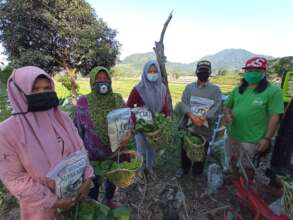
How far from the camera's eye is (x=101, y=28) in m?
13.2

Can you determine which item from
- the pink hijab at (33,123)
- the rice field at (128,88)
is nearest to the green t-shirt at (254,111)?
the pink hijab at (33,123)

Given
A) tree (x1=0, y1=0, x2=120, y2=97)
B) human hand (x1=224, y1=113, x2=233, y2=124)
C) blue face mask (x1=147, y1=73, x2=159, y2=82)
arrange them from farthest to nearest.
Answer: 1. tree (x1=0, y1=0, x2=120, y2=97)
2. blue face mask (x1=147, y1=73, x2=159, y2=82)
3. human hand (x1=224, y1=113, x2=233, y2=124)

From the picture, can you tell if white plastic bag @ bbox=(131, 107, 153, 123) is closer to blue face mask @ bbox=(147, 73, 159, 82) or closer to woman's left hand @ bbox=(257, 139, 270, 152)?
blue face mask @ bbox=(147, 73, 159, 82)

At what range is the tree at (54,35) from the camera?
11.9 metres

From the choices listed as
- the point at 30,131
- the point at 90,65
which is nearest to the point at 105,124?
the point at 30,131

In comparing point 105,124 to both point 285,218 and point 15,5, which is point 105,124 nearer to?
point 285,218

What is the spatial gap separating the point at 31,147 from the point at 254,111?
2252 mm

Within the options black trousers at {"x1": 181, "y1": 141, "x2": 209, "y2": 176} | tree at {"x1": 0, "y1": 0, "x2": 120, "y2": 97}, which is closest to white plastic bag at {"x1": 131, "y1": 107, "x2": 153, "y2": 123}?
black trousers at {"x1": 181, "y1": 141, "x2": 209, "y2": 176}

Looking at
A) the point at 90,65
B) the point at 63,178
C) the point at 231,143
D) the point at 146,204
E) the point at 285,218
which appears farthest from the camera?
the point at 90,65

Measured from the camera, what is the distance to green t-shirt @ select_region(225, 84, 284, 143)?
3111 mm

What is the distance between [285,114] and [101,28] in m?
11.3

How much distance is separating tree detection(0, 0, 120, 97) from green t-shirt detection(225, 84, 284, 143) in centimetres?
907

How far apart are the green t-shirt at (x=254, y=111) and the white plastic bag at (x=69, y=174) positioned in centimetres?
190

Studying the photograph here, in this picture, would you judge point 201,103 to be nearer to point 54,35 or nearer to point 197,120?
point 197,120
